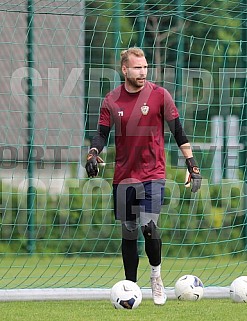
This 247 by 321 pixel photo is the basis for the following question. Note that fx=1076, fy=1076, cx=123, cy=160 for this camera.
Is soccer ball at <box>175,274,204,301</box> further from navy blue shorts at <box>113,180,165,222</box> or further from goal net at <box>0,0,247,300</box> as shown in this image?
goal net at <box>0,0,247,300</box>

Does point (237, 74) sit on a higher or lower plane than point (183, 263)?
higher

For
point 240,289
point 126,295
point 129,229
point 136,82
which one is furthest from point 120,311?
point 136,82

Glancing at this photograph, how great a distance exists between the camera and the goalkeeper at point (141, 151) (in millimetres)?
6891

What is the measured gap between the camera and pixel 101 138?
707 centimetres

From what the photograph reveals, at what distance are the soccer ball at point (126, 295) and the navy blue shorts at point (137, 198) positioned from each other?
51 cm

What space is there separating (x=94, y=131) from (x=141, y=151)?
3191 millimetres

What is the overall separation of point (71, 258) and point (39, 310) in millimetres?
3395

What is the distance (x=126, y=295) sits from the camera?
21.9ft

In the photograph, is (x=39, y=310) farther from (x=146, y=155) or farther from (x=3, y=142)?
(x=3, y=142)

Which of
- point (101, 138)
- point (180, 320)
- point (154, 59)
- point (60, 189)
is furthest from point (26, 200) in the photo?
point (180, 320)

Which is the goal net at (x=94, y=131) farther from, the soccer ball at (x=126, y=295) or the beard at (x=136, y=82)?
the soccer ball at (x=126, y=295)

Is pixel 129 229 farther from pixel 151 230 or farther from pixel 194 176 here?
pixel 194 176

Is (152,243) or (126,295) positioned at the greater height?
(152,243)

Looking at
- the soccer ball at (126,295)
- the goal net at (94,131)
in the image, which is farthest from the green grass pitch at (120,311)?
the goal net at (94,131)
